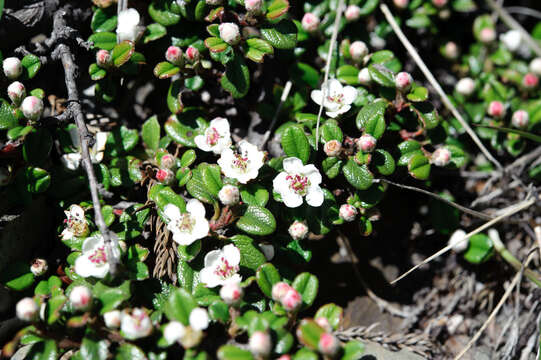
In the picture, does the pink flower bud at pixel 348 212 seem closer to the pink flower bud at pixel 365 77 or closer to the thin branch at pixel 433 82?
the pink flower bud at pixel 365 77

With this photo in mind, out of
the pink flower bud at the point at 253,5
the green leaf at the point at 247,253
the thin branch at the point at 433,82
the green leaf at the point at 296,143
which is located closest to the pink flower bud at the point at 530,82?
the thin branch at the point at 433,82

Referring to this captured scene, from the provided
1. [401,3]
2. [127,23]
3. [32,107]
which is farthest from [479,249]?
[32,107]

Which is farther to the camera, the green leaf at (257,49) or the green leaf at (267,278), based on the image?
the green leaf at (257,49)

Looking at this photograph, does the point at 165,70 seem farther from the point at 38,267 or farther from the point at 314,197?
the point at 38,267

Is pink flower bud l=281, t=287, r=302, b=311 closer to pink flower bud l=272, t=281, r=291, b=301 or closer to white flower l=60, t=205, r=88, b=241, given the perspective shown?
pink flower bud l=272, t=281, r=291, b=301

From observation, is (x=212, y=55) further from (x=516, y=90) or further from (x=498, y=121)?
(x=516, y=90)

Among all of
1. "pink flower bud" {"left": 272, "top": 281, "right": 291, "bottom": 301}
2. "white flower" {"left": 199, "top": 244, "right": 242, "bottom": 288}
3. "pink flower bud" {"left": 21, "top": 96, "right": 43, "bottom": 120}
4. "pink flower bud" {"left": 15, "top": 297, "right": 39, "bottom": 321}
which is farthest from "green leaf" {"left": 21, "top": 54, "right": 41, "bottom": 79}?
"pink flower bud" {"left": 272, "top": 281, "right": 291, "bottom": 301}
